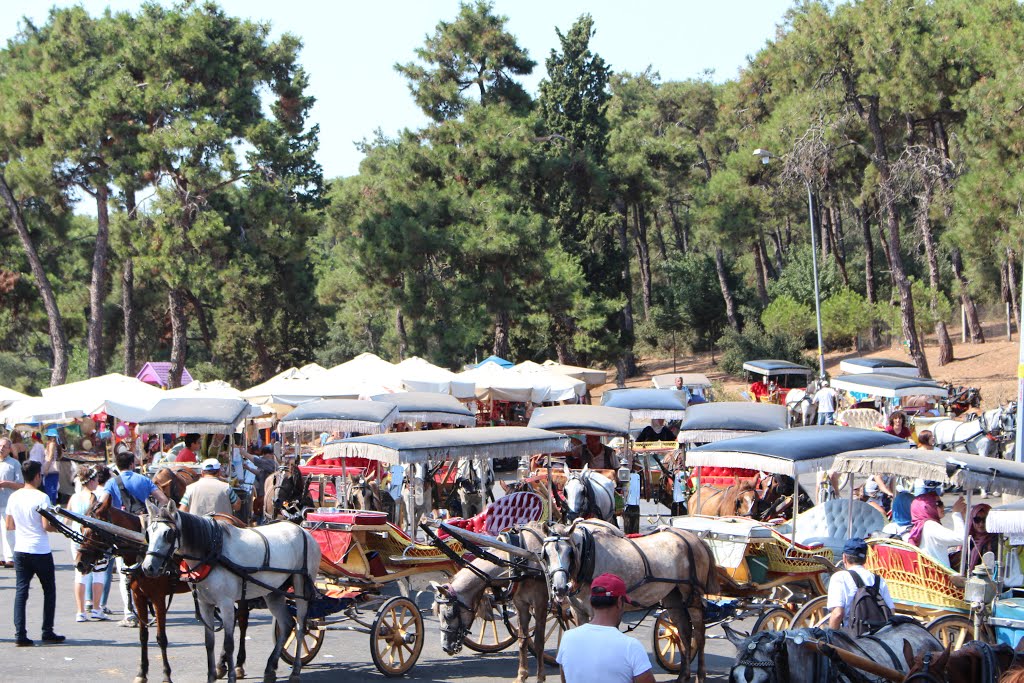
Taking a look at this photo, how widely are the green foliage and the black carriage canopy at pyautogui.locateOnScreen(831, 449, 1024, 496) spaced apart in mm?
43073

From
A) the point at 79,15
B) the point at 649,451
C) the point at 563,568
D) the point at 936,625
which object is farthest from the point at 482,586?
the point at 79,15

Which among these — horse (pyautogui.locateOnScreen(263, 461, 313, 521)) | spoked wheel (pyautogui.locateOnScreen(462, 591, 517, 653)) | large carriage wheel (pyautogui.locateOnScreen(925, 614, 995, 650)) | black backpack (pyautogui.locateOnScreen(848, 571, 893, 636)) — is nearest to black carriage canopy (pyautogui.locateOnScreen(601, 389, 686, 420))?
horse (pyautogui.locateOnScreen(263, 461, 313, 521))

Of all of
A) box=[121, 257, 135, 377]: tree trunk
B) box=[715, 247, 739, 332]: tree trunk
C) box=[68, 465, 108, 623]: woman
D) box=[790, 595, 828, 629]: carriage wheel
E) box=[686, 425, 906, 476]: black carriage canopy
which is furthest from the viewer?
box=[715, 247, 739, 332]: tree trunk

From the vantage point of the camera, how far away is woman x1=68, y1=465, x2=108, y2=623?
1143cm

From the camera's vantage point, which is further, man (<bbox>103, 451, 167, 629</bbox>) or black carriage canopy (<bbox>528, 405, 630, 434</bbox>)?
black carriage canopy (<bbox>528, 405, 630, 434</bbox>)

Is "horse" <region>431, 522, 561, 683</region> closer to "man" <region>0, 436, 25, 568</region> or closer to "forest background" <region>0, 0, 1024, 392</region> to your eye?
"man" <region>0, 436, 25, 568</region>

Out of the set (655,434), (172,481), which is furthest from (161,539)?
(655,434)

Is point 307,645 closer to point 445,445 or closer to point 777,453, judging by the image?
point 445,445

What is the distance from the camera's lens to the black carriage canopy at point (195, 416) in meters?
18.9

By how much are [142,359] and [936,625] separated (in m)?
48.6

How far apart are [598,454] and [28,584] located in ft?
38.4

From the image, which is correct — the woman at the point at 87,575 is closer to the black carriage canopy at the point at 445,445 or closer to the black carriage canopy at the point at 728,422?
the black carriage canopy at the point at 445,445

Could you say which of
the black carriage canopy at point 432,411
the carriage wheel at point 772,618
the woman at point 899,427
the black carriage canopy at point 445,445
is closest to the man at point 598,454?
the black carriage canopy at point 432,411

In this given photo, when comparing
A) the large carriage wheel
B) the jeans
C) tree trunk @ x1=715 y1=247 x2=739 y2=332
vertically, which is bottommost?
the large carriage wheel
